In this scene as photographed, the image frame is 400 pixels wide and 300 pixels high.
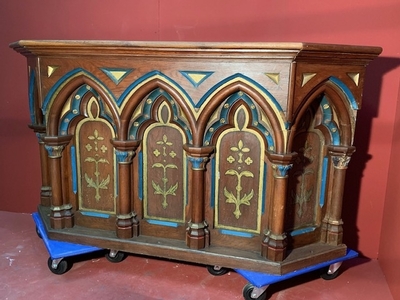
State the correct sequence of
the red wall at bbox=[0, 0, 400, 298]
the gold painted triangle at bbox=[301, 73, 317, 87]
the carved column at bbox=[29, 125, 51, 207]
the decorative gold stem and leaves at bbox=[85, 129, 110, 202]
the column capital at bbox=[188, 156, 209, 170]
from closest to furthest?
1. the gold painted triangle at bbox=[301, 73, 317, 87]
2. the column capital at bbox=[188, 156, 209, 170]
3. the decorative gold stem and leaves at bbox=[85, 129, 110, 202]
4. the red wall at bbox=[0, 0, 400, 298]
5. the carved column at bbox=[29, 125, 51, 207]

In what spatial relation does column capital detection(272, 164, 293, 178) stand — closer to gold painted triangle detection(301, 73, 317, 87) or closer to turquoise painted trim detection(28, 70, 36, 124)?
gold painted triangle detection(301, 73, 317, 87)

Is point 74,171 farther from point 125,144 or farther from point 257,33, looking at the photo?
point 257,33

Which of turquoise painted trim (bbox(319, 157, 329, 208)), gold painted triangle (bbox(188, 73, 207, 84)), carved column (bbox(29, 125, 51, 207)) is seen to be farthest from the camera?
carved column (bbox(29, 125, 51, 207))

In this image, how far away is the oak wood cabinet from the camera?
216 cm

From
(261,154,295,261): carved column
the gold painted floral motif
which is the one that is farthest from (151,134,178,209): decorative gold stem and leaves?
the gold painted floral motif

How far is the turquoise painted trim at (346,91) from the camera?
2.21 metres

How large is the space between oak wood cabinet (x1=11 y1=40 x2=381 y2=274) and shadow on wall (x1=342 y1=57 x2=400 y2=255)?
1.57ft

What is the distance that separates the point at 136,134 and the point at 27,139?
1.41 meters

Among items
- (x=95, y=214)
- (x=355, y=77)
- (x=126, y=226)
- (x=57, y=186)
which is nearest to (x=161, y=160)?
(x=126, y=226)

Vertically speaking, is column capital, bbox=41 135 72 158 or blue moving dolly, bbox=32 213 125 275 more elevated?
column capital, bbox=41 135 72 158

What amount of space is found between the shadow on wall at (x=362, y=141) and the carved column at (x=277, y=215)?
83cm

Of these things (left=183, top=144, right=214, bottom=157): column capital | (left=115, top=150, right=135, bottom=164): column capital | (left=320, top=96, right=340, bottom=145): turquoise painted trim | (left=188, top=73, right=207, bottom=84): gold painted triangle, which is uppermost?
(left=188, top=73, right=207, bottom=84): gold painted triangle

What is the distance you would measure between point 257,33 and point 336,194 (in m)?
1.16

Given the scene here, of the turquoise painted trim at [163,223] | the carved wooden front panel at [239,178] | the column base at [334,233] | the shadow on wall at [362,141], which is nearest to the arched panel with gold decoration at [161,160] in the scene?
the turquoise painted trim at [163,223]
